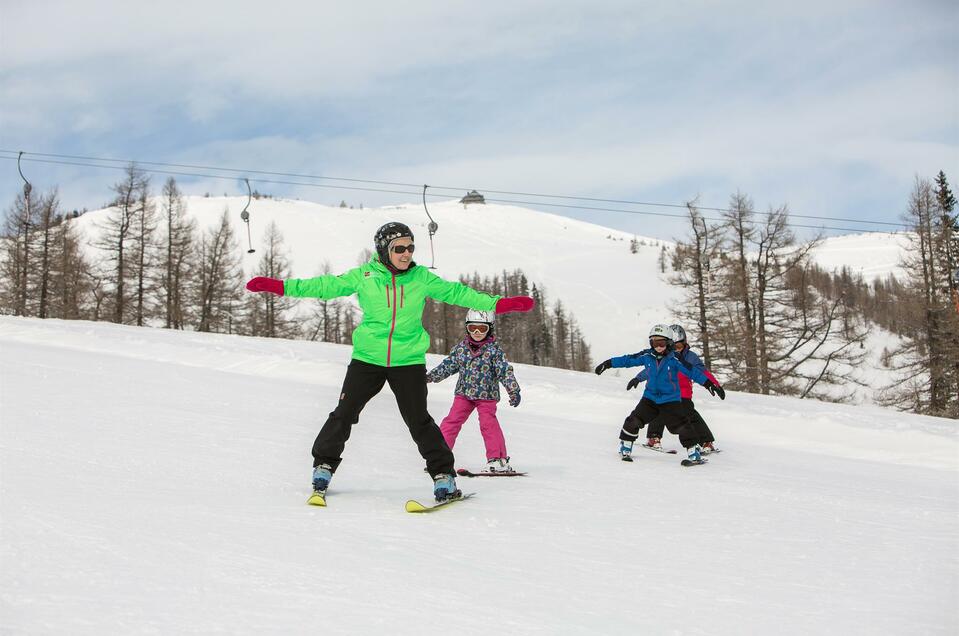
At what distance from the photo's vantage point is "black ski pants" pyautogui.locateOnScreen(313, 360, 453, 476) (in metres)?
4.84

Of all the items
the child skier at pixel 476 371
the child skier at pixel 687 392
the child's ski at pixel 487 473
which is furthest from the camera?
the child skier at pixel 687 392

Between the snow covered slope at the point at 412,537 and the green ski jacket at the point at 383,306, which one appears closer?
the snow covered slope at the point at 412,537

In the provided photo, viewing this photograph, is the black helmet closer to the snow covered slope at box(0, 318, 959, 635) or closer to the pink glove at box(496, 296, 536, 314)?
the pink glove at box(496, 296, 536, 314)

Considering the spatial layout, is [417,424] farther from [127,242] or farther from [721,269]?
[127,242]

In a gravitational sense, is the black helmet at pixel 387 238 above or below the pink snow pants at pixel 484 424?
above

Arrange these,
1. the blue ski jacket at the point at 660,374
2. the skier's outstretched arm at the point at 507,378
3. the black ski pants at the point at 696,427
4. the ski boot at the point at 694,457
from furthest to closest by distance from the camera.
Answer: the black ski pants at the point at 696,427 → the blue ski jacket at the point at 660,374 → the ski boot at the point at 694,457 → the skier's outstretched arm at the point at 507,378

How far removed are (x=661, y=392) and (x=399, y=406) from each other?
4.34 meters

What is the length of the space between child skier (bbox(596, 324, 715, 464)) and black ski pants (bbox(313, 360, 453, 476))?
3698 millimetres

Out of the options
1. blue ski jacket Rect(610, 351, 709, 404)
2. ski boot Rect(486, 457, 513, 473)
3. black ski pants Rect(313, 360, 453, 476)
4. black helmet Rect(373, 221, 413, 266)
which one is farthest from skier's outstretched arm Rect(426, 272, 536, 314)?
blue ski jacket Rect(610, 351, 709, 404)

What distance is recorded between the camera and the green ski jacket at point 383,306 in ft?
16.0

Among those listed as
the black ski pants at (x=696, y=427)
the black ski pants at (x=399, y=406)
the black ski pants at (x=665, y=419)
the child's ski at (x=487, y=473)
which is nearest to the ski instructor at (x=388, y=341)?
the black ski pants at (x=399, y=406)

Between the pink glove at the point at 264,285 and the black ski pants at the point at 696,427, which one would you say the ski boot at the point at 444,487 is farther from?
the black ski pants at the point at 696,427

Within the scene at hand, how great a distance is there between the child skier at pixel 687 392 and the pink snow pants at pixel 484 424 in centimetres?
232

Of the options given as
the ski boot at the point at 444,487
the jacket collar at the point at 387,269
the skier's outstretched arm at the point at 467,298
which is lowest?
the ski boot at the point at 444,487
